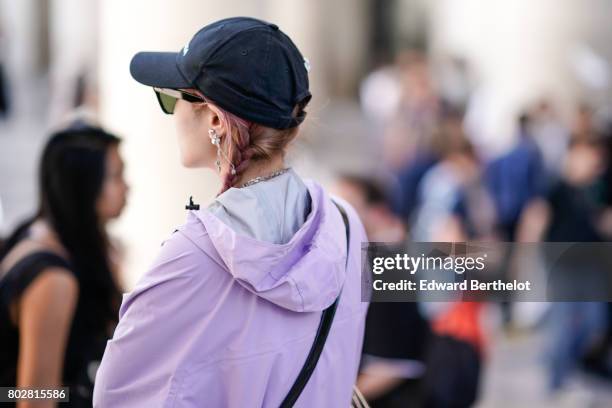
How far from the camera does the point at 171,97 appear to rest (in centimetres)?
222

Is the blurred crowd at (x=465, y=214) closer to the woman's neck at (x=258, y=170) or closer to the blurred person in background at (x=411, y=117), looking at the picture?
the blurred person in background at (x=411, y=117)

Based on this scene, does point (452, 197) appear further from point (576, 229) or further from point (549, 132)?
point (549, 132)

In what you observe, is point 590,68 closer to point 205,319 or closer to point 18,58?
point 205,319

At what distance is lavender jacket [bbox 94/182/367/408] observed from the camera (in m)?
2.02

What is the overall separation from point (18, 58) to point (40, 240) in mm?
24412

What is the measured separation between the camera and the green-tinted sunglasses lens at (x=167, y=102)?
7.32 feet

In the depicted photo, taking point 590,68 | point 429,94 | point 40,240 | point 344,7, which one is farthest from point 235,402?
point 344,7

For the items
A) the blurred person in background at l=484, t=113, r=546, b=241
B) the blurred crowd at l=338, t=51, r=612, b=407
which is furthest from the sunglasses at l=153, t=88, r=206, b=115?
the blurred person in background at l=484, t=113, r=546, b=241

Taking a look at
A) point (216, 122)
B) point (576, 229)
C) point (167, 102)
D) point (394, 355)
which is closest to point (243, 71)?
point (216, 122)

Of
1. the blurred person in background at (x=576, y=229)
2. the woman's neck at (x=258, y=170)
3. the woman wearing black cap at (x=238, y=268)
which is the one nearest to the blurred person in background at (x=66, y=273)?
the woman wearing black cap at (x=238, y=268)

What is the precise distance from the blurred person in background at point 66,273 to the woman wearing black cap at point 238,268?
1.13 metres

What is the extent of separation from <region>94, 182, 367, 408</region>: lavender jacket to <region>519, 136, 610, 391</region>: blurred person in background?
16.4 ft

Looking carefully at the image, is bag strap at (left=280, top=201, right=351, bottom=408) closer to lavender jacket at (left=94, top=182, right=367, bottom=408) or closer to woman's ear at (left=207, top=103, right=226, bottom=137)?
lavender jacket at (left=94, top=182, right=367, bottom=408)

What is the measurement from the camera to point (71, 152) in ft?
11.3
